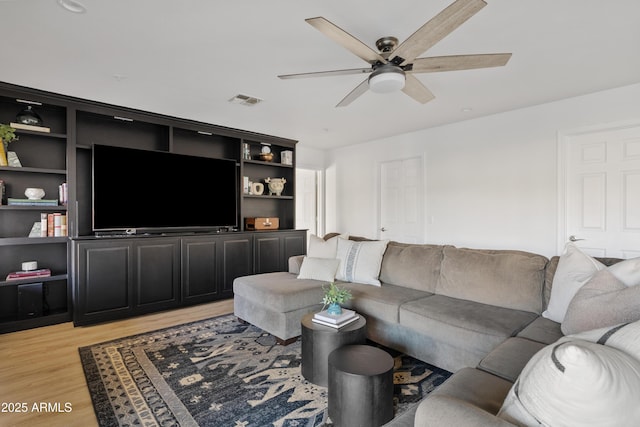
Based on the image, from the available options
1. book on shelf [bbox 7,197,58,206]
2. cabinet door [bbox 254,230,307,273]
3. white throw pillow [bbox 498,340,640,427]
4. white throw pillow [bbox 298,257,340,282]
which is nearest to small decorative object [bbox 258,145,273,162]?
cabinet door [bbox 254,230,307,273]

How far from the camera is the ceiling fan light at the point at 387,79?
2.11m

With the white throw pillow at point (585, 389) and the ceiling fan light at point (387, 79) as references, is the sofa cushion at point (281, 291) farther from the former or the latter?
the white throw pillow at point (585, 389)

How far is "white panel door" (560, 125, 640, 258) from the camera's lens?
10.5 feet

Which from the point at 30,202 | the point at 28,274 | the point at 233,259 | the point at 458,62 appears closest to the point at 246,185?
the point at 233,259

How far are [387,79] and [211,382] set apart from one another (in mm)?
2380

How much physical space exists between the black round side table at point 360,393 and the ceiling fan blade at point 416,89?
6.30 ft

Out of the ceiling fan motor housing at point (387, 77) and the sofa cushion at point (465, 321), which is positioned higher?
the ceiling fan motor housing at point (387, 77)

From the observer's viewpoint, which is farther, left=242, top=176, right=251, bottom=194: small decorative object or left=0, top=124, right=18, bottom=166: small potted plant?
left=242, top=176, right=251, bottom=194: small decorative object

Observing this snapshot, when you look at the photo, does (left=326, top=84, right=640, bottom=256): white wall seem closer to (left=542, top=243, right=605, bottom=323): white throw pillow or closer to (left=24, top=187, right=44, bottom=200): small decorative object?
(left=542, top=243, right=605, bottom=323): white throw pillow

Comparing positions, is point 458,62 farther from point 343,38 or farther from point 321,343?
point 321,343

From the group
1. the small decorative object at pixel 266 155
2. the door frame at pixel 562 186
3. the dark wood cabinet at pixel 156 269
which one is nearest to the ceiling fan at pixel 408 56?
the door frame at pixel 562 186

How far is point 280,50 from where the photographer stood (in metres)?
2.48

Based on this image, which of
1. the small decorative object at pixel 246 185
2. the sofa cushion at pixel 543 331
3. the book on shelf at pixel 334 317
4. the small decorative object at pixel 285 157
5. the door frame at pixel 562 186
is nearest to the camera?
the sofa cushion at pixel 543 331

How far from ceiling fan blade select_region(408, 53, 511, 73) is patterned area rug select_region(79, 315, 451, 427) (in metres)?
2.13
